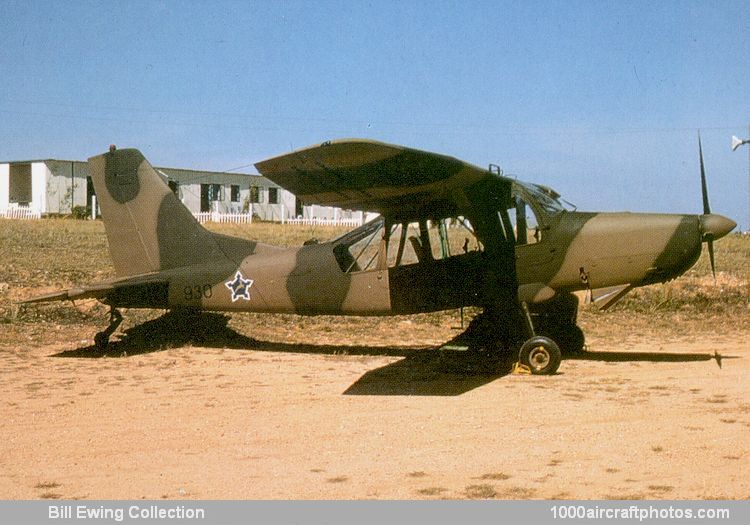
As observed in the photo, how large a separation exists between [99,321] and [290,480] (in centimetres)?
894

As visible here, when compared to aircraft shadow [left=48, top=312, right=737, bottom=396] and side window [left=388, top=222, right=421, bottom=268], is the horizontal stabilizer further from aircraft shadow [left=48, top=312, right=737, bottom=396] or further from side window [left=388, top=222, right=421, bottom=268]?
side window [left=388, top=222, right=421, bottom=268]

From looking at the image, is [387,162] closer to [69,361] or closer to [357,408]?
[357,408]

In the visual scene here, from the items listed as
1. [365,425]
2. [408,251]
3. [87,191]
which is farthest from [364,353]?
[87,191]

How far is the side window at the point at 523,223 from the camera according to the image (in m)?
9.94

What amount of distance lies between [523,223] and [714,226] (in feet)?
7.59

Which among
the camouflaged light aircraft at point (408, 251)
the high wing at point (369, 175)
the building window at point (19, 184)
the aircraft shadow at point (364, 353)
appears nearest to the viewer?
the high wing at point (369, 175)

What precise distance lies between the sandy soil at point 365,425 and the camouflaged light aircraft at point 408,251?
817mm

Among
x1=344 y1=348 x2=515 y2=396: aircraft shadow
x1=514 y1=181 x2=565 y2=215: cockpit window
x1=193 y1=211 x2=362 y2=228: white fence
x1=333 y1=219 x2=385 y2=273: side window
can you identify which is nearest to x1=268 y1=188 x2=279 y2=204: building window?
x1=193 y1=211 x2=362 y2=228: white fence

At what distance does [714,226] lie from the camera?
9367 millimetres

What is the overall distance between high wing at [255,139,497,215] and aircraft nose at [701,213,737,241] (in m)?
2.76

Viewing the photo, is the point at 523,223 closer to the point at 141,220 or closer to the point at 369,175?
the point at 369,175

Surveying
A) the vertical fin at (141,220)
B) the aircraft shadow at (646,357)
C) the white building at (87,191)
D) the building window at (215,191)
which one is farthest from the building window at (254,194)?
the aircraft shadow at (646,357)

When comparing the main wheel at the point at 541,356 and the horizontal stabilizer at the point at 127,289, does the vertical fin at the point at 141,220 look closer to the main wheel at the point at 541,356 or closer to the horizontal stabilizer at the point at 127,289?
the horizontal stabilizer at the point at 127,289

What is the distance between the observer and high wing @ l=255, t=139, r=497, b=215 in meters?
7.71
